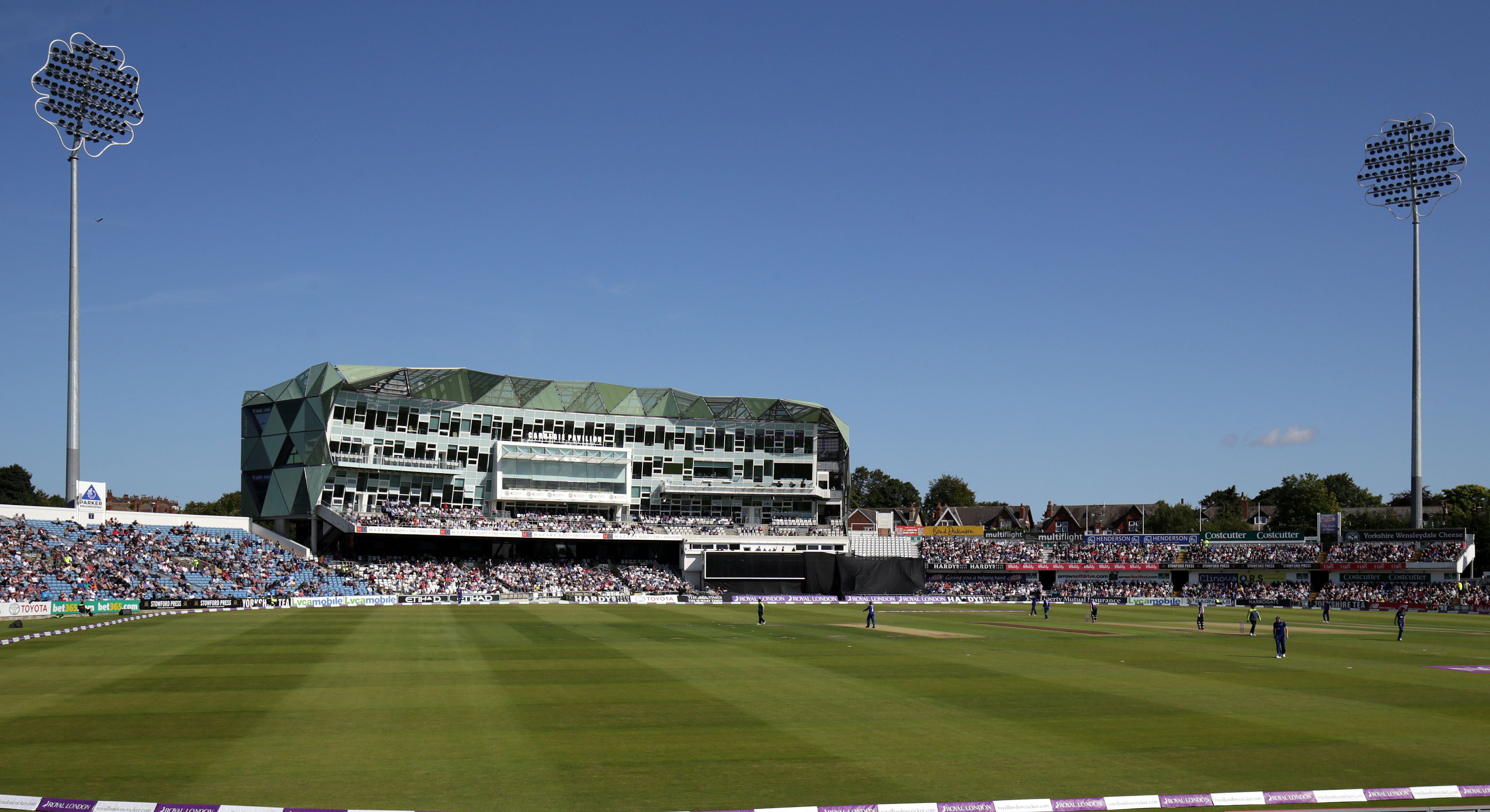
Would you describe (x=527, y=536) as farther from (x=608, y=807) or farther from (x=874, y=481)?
(x=874, y=481)

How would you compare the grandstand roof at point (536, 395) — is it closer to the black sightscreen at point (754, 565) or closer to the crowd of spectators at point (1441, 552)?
the black sightscreen at point (754, 565)

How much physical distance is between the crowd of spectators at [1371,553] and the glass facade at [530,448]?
43453 mm

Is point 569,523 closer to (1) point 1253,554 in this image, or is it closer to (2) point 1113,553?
(2) point 1113,553

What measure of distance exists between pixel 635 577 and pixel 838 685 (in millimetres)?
62027

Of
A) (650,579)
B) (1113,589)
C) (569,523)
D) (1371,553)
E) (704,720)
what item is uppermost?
(704,720)

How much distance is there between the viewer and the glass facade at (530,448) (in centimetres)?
8625

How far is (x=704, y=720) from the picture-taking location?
21.0 meters

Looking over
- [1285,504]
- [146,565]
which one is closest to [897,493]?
[1285,504]

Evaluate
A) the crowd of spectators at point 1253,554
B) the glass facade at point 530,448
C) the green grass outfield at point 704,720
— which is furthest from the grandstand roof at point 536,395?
the green grass outfield at point 704,720

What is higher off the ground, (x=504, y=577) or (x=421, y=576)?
(x=421, y=576)

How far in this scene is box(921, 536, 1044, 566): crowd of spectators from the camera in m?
98.7

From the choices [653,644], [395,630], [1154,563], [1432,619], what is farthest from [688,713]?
[1154,563]

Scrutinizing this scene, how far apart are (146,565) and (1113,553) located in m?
77.7

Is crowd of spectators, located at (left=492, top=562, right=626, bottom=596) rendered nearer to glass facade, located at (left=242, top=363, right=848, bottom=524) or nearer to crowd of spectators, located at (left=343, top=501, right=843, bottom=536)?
crowd of spectators, located at (left=343, top=501, right=843, bottom=536)
